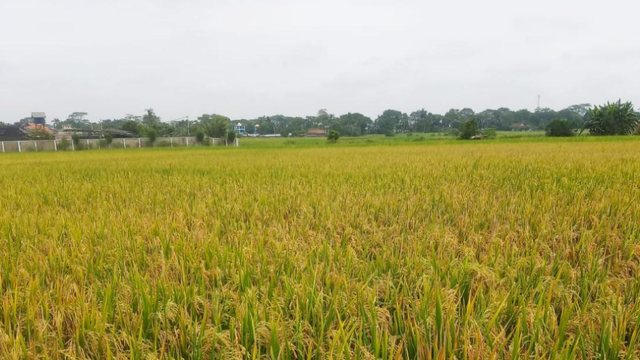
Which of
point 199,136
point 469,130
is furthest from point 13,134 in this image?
point 469,130

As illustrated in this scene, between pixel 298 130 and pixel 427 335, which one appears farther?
pixel 298 130

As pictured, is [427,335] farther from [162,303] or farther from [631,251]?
[631,251]

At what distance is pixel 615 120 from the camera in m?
31.8

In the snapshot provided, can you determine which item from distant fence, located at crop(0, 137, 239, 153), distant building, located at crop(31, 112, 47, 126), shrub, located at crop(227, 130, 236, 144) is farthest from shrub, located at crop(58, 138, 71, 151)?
distant building, located at crop(31, 112, 47, 126)

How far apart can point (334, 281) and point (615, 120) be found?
42.6 meters

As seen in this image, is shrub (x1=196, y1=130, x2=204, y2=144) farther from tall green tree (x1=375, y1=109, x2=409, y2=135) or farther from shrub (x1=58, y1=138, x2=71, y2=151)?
tall green tree (x1=375, y1=109, x2=409, y2=135)

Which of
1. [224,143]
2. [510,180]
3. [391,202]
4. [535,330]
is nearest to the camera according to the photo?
[535,330]

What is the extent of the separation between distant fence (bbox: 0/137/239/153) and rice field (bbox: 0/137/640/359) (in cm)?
3168

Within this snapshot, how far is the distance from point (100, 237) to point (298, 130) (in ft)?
290

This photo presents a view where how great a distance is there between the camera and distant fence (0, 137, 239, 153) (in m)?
Answer: 26.2

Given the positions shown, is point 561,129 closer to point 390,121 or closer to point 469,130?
point 469,130

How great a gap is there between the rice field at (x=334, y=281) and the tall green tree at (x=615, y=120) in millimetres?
39277

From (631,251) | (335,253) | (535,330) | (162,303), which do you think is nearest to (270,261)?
(335,253)

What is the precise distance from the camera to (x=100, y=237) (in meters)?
1.99
